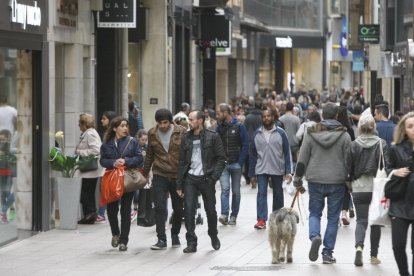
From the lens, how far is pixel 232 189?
66.1ft

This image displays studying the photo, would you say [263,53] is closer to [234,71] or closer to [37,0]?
[234,71]

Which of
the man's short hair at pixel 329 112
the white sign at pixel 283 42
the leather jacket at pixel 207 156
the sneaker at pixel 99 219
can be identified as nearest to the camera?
the man's short hair at pixel 329 112

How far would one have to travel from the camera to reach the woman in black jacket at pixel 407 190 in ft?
38.3

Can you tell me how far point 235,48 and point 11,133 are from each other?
1578 inches

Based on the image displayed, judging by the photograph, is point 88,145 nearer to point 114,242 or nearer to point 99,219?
point 99,219

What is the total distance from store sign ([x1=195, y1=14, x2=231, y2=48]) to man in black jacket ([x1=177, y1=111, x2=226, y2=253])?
24.5 m

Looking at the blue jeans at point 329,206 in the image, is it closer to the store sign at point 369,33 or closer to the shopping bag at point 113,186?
the shopping bag at point 113,186

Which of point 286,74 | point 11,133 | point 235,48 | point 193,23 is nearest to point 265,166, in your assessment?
point 11,133

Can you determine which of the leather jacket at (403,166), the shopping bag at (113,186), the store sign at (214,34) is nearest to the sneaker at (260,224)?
the shopping bag at (113,186)

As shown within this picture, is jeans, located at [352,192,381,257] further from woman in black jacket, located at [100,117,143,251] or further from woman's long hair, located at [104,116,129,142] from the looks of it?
woman's long hair, located at [104,116,129,142]

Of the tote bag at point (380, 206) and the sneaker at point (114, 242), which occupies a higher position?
the tote bag at point (380, 206)

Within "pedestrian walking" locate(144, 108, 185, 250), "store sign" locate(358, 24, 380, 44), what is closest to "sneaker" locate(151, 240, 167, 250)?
"pedestrian walking" locate(144, 108, 185, 250)

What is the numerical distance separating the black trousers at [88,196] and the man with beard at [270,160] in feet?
9.01

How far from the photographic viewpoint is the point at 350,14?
5975cm
